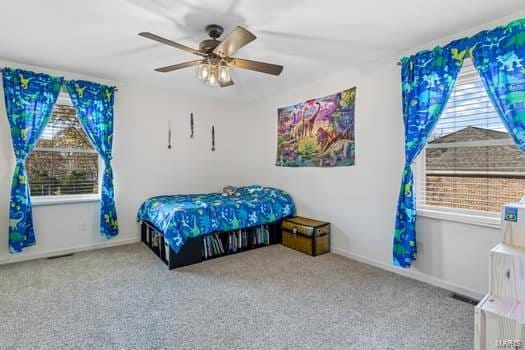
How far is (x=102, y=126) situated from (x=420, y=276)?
13.6 ft

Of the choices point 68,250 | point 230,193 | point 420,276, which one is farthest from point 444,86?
point 68,250

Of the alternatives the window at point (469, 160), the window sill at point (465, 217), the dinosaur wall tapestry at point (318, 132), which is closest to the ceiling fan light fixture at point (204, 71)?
the dinosaur wall tapestry at point (318, 132)

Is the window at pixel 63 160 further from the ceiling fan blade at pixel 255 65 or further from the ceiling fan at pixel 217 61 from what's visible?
the ceiling fan blade at pixel 255 65

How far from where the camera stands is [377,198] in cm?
311

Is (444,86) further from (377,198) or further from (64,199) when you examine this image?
(64,199)

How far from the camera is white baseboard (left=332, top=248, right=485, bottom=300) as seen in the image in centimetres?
242

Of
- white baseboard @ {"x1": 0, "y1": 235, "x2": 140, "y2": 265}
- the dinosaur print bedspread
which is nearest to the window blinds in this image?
white baseboard @ {"x1": 0, "y1": 235, "x2": 140, "y2": 265}

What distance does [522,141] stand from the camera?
2049 millimetres

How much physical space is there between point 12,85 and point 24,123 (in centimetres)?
43

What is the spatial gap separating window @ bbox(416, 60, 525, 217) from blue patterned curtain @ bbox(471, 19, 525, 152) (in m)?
0.17

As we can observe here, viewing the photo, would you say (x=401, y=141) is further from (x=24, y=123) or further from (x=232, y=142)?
(x=24, y=123)

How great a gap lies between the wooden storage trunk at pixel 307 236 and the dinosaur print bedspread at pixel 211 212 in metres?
0.29

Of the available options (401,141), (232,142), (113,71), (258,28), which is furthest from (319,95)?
(113,71)

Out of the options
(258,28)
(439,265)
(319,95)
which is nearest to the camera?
(258,28)
